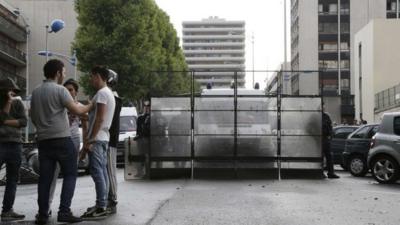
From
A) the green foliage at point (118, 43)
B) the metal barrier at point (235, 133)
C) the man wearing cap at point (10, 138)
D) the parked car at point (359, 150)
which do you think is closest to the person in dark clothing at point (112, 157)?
the man wearing cap at point (10, 138)

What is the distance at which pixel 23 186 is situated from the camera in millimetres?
14359

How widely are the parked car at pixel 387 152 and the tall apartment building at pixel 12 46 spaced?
4577 centimetres

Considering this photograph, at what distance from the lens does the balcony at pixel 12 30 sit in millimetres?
56719

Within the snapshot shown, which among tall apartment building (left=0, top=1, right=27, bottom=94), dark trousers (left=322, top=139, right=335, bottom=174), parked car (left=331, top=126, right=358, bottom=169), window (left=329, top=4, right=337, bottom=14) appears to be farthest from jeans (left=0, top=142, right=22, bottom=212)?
window (left=329, top=4, right=337, bottom=14)

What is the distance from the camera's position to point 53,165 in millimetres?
7703

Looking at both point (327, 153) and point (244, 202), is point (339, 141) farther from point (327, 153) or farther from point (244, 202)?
point (244, 202)

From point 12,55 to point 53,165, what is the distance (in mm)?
53484

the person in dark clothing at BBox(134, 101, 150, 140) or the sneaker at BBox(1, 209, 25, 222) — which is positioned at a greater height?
the person in dark clothing at BBox(134, 101, 150, 140)

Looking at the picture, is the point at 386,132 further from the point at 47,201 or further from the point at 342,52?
the point at 342,52

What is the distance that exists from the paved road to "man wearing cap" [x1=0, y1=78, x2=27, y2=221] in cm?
35

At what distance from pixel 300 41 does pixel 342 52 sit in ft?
19.3

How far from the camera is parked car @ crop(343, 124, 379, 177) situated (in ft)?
56.7

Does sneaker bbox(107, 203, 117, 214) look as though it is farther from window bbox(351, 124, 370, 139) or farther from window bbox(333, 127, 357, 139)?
window bbox(333, 127, 357, 139)

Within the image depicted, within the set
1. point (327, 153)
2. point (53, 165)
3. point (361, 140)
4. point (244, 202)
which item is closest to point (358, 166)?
point (361, 140)
